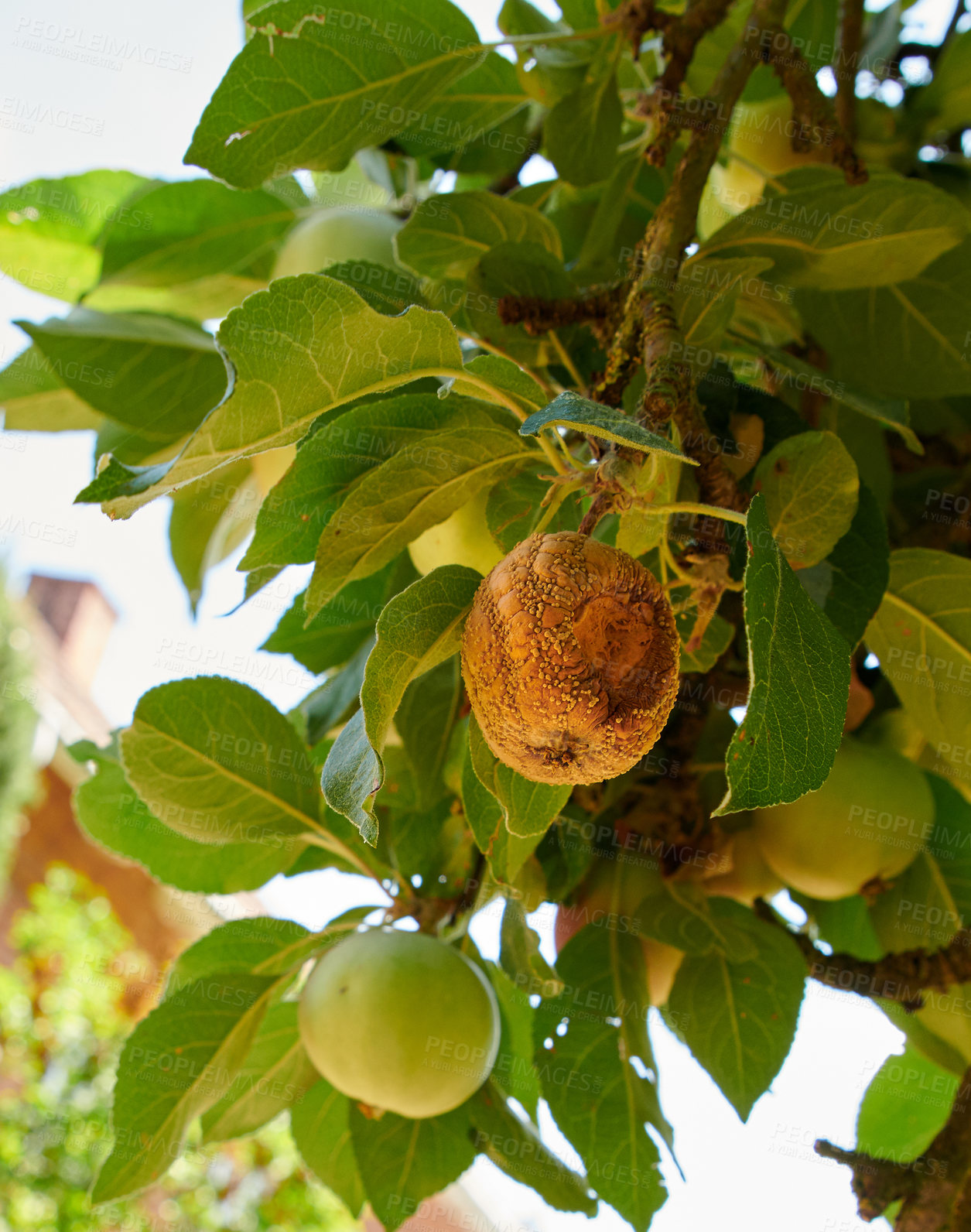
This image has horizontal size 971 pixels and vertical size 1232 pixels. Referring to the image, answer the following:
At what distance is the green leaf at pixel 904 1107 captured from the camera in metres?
0.82

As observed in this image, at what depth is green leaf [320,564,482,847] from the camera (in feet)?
1.16

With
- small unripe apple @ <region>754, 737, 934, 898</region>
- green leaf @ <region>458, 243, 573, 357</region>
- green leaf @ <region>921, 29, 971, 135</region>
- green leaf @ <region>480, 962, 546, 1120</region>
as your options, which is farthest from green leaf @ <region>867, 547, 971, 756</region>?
green leaf @ <region>921, 29, 971, 135</region>

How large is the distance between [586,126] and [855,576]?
14.9 inches

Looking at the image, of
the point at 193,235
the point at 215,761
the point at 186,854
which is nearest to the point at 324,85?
the point at 193,235

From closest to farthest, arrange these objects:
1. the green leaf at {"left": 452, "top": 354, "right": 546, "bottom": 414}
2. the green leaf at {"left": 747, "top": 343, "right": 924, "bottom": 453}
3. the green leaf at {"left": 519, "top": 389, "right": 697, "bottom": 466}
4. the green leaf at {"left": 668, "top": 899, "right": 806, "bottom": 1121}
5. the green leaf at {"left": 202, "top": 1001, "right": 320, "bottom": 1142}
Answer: the green leaf at {"left": 519, "top": 389, "right": 697, "bottom": 466}
the green leaf at {"left": 452, "top": 354, "right": 546, "bottom": 414}
the green leaf at {"left": 747, "top": 343, "right": 924, "bottom": 453}
the green leaf at {"left": 668, "top": 899, "right": 806, "bottom": 1121}
the green leaf at {"left": 202, "top": 1001, "right": 320, "bottom": 1142}

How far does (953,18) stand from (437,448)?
74 cm

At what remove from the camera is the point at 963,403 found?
800 mm

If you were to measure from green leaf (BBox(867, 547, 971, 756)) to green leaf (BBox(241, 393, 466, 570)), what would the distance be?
305 mm

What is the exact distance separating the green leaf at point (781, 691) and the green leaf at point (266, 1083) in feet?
1.70

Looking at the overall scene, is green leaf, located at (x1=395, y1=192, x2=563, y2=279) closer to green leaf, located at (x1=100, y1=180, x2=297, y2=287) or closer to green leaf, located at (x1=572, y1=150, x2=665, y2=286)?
green leaf, located at (x1=572, y1=150, x2=665, y2=286)

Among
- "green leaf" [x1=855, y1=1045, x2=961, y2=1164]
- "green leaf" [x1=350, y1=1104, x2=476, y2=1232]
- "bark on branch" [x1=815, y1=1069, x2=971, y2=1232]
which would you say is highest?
"bark on branch" [x1=815, y1=1069, x2=971, y2=1232]

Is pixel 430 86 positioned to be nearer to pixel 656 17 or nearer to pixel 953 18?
pixel 656 17

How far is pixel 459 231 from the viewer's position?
2.02 ft

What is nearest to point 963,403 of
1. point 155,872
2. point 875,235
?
point 875,235
